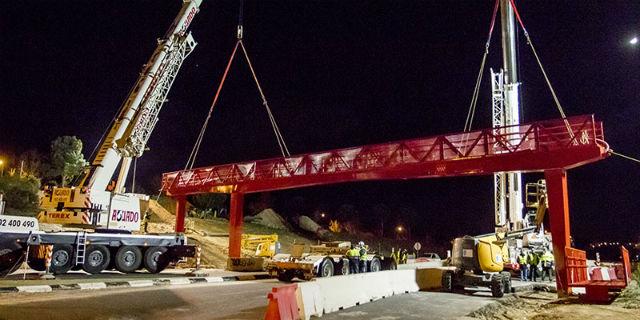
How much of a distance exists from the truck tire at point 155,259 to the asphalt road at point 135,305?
6.52 metres

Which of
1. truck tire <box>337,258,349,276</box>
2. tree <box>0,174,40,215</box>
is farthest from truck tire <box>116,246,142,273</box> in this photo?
tree <box>0,174,40,215</box>

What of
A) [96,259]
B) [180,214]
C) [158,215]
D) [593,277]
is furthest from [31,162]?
[593,277]

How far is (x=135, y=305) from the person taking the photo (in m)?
11.6

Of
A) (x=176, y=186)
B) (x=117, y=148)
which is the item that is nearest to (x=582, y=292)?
(x=117, y=148)

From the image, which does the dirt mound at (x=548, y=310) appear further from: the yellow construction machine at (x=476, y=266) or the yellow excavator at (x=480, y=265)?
the yellow construction machine at (x=476, y=266)

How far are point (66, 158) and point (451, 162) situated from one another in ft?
151

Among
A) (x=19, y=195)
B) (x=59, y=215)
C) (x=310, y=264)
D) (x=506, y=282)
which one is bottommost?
(x=506, y=282)

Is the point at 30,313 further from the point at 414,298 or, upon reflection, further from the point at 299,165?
the point at 299,165

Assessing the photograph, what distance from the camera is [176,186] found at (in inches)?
1147

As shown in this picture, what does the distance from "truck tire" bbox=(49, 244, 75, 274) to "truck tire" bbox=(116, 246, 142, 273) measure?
1990mm

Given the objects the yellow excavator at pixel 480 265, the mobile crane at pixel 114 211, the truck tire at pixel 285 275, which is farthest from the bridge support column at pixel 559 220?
the mobile crane at pixel 114 211

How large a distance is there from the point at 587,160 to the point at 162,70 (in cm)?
1797

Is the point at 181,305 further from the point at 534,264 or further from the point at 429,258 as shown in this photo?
the point at 429,258

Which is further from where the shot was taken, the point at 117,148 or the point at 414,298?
the point at 117,148
